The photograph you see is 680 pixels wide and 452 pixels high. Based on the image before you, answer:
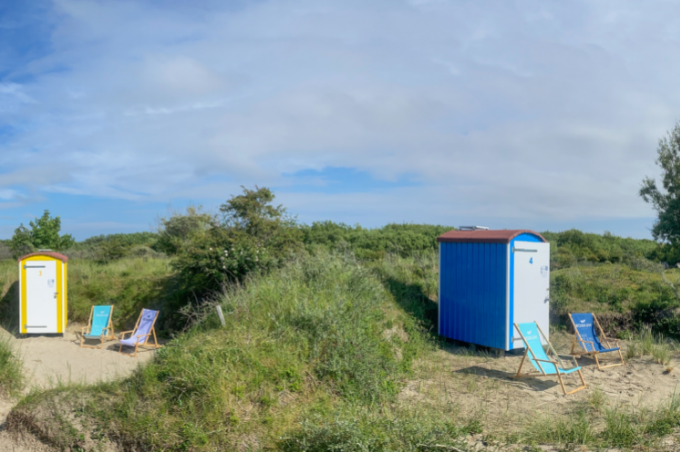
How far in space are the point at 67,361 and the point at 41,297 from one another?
3.00m

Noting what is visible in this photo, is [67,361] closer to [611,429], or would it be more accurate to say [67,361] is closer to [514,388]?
[514,388]

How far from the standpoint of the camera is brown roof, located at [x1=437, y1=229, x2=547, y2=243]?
7399mm

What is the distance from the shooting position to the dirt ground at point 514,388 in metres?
4.79

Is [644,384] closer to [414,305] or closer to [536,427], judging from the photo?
[536,427]

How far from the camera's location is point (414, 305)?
8914mm

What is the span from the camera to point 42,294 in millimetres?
10312

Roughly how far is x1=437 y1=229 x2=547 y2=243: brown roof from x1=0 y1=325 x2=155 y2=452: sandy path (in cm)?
538

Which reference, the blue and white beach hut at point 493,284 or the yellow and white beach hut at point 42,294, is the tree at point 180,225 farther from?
the blue and white beach hut at point 493,284

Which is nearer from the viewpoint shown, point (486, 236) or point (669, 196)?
point (486, 236)

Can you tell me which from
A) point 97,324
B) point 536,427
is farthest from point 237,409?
point 97,324

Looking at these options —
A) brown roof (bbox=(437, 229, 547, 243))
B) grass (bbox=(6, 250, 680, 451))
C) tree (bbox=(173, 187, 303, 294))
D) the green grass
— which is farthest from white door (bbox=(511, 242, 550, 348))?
tree (bbox=(173, 187, 303, 294))

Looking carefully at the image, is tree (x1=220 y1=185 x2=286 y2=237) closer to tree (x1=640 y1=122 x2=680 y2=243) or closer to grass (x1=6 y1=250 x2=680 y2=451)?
grass (x1=6 y1=250 x2=680 y2=451)

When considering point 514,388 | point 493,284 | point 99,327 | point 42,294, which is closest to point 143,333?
point 99,327

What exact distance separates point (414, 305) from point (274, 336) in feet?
13.6
